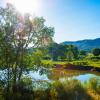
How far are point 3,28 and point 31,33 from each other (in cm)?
235

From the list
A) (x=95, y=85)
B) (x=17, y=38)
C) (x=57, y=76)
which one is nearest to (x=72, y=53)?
(x=57, y=76)

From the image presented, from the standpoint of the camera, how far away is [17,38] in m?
18.5

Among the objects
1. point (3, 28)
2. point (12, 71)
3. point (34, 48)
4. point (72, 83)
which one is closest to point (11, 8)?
point (3, 28)

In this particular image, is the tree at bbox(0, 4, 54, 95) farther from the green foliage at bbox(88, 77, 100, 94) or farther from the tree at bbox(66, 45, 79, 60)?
the tree at bbox(66, 45, 79, 60)

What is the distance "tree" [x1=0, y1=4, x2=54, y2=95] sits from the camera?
709 inches

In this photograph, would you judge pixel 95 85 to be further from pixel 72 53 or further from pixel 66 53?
pixel 72 53

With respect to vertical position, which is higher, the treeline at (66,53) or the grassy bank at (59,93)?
the treeline at (66,53)

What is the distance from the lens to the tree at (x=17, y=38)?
18016 millimetres

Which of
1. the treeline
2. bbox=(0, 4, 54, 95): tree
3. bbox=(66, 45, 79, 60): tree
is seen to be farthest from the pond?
bbox=(66, 45, 79, 60): tree

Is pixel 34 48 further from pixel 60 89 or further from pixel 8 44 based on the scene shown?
pixel 60 89

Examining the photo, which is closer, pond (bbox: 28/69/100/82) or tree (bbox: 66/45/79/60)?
pond (bbox: 28/69/100/82)

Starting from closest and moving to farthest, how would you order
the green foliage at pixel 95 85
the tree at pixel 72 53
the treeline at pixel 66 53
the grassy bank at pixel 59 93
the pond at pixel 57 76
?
1. the grassy bank at pixel 59 93
2. the green foliage at pixel 95 85
3. the pond at pixel 57 76
4. the tree at pixel 72 53
5. the treeline at pixel 66 53

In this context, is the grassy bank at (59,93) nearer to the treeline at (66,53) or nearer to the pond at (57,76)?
the pond at (57,76)

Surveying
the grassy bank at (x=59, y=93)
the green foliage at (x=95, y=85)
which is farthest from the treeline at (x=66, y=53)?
the grassy bank at (x=59, y=93)
